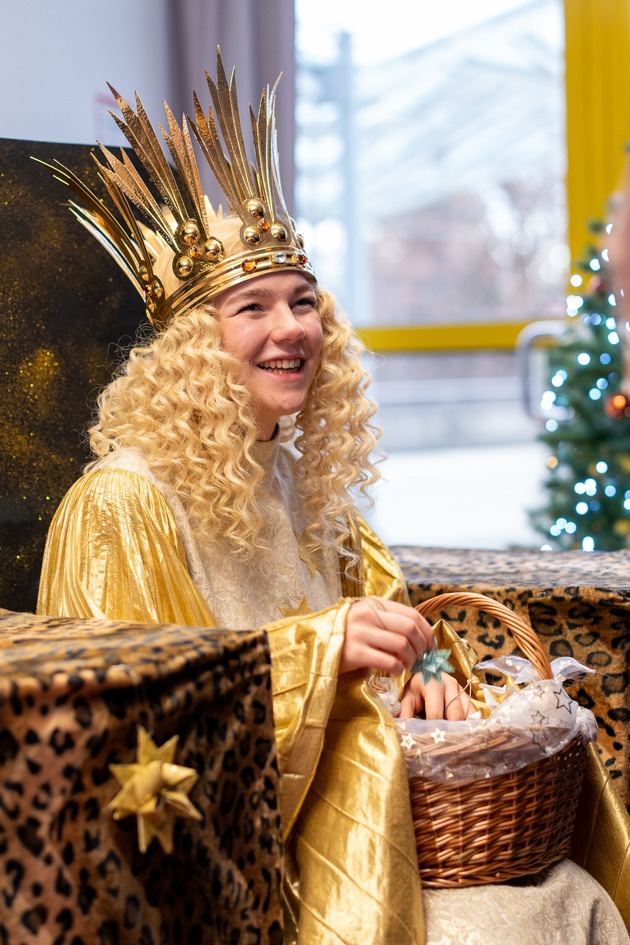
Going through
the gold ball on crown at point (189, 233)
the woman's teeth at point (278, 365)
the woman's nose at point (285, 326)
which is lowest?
the woman's teeth at point (278, 365)

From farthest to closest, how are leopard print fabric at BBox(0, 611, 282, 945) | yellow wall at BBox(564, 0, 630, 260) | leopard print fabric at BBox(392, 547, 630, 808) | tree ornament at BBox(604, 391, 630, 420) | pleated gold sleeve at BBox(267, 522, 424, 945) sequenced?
1. yellow wall at BBox(564, 0, 630, 260)
2. tree ornament at BBox(604, 391, 630, 420)
3. leopard print fabric at BBox(392, 547, 630, 808)
4. pleated gold sleeve at BBox(267, 522, 424, 945)
5. leopard print fabric at BBox(0, 611, 282, 945)

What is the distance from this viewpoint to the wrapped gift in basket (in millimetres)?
1354

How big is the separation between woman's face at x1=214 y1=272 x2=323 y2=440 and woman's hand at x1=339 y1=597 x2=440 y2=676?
467mm

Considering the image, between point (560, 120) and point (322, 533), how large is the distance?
3250 mm

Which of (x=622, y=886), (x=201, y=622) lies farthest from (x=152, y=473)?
(x=622, y=886)

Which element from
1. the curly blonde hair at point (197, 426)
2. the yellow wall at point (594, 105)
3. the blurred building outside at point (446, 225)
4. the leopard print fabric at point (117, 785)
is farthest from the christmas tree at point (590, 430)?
the leopard print fabric at point (117, 785)

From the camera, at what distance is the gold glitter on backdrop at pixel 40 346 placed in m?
1.94

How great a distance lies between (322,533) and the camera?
197 centimetres

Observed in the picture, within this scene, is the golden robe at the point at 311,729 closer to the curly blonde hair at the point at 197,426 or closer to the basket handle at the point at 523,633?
the curly blonde hair at the point at 197,426

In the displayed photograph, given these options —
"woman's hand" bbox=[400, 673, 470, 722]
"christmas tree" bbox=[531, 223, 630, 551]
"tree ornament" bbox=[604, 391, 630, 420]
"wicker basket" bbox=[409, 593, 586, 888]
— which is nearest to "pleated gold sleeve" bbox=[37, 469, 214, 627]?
"woman's hand" bbox=[400, 673, 470, 722]

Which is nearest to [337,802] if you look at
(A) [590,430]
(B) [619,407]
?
(B) [619,407]

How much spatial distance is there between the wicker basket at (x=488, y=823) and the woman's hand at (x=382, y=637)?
16cm

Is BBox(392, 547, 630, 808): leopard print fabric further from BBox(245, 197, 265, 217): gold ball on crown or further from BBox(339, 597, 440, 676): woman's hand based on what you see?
BBox(245, 197, 265, 217): gold ball on crown

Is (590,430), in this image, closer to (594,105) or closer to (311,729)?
(594,105)
